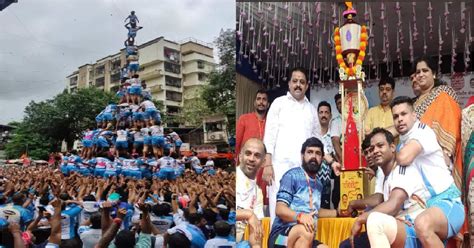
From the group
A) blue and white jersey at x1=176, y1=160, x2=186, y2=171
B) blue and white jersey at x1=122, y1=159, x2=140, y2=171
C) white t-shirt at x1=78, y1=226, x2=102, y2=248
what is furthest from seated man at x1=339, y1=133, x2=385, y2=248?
blue and white jersey at x1=122, y1=159, x2=140, y2=171

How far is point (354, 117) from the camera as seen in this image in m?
2.46

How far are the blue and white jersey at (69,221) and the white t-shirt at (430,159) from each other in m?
2.32

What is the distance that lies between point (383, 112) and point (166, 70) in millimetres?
1435

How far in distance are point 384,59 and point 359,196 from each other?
0.78 m

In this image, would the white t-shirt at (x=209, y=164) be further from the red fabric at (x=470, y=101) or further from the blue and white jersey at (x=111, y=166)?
the blue and white jersey at (x=111, y=166)

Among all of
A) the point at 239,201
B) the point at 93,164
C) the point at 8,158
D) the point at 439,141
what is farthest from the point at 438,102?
the point at 93,164

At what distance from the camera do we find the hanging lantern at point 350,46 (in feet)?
8.10

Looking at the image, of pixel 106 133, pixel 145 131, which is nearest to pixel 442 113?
pixel 106 133

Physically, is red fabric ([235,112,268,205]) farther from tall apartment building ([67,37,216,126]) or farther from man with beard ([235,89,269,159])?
tall apartment building ([67,37,216,126])

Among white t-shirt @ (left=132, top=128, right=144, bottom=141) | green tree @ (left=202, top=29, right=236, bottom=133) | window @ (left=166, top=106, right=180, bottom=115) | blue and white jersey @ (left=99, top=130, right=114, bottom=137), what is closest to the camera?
green tree @ (left=202, top=29, right=236, bottom=133)

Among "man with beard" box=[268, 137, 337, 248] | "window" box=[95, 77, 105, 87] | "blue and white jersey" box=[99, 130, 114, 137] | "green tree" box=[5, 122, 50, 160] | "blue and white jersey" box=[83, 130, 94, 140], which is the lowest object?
"man with beard" box=[268, 137, 337, 248]

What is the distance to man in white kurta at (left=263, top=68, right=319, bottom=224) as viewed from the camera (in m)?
2.50

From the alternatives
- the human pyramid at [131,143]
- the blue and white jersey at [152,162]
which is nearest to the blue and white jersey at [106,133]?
the human pyramid at [131,143]

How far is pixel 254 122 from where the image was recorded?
2.62 m
